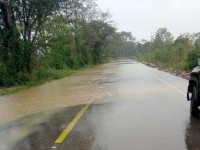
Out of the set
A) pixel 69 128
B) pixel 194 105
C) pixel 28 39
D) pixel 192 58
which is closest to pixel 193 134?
pixel 194 105

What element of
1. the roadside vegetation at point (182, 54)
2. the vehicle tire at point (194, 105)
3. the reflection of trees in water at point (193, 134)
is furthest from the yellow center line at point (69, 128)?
the roadside vegetation at point (182, 54)

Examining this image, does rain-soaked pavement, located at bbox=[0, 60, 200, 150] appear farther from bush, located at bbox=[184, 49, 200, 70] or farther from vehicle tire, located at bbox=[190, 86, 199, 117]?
bush, located at bbox=[184, 49, 200, 70]

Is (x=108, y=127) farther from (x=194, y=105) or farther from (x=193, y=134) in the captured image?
(x=194, y=105)

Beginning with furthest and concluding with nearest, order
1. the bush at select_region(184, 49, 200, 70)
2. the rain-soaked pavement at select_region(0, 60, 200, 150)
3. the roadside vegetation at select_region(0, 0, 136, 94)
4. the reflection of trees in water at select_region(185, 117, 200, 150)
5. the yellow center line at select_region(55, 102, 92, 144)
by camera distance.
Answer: the bush at select_region(184, 49, 200, 70) → the roadside vegetation at select_region(0, 0, 136, 94) → the yellow center line at select_region(55, 102, 92, 144) → the rain-soaked pavement at select_region(0, 60, 200, 150) → the reflection of trees in water at select_region(185, 117, 200, 150)

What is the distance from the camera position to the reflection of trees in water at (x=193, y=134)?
6576 mm

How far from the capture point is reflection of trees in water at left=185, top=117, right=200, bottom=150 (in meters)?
6.58

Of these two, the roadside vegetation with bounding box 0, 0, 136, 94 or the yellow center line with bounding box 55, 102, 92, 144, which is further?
the roadside vegetation with bounding box 0, 0, 136, 94

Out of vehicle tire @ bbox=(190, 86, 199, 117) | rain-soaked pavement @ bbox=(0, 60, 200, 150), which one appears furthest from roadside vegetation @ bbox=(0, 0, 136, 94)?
vehicle tire @ bbox=(190, 86, 199, 117)

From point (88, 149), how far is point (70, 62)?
44727 mm

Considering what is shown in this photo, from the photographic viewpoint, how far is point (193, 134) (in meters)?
7.49

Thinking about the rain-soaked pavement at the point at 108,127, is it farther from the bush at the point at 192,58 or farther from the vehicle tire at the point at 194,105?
the bush at the point at 192,58

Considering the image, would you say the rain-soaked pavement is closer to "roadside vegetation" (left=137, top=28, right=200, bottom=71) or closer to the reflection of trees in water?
the reflection of trees in water

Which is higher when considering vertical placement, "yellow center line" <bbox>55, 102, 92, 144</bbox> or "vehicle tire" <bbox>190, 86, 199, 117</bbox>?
"vehicle tire" <bbox>190, 86, 199, 117</bbox>

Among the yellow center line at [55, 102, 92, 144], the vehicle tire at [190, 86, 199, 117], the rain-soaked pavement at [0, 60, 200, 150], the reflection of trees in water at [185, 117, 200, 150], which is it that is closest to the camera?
the reflection of trees in water at [185, 117, 200, 150]
